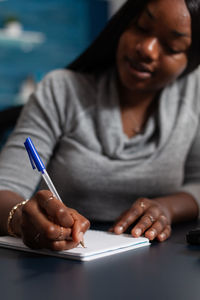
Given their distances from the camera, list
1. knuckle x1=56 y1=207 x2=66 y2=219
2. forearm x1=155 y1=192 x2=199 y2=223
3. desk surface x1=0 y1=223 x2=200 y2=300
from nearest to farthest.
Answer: desk surface x1=0 y1=223 x2=200 y2=300
knuckle x1=56 y1=207 x2=66 y2=219
forearm x1=155 y1=192 x2=199 y2=223

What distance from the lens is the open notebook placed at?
0.68 metres

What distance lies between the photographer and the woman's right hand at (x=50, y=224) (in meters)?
0.66

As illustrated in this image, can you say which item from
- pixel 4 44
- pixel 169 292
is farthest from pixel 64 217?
pixel 4 44

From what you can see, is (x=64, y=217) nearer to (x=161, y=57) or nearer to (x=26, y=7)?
(x=161, y=57)

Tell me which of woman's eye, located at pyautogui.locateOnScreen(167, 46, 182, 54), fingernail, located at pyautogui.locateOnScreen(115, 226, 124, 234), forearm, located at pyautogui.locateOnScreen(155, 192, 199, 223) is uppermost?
woman's eye, located at pyautogui.locateOnScreen(167, 46, 182, 54)

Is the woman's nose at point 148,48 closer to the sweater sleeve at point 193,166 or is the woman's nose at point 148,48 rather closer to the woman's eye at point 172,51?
A: the woman's eye at point 172,51

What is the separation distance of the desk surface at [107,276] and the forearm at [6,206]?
0.08 meters

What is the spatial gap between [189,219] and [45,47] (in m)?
3.00

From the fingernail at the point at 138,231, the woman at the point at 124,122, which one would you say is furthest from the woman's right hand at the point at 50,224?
the woman at the point at 124,122

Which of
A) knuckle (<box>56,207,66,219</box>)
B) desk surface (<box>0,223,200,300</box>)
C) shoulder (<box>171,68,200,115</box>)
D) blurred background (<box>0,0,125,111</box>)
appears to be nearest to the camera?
desk surface (<box>0,223,200,300</box>)

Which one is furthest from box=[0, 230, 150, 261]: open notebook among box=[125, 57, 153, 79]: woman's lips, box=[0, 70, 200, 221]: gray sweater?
box=[125, 57, 153, 79]: woman's lips

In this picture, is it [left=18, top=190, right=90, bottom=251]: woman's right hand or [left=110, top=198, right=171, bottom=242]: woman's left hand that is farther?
[left=110, top=198, right=171, bottom=242]: woman's left hand

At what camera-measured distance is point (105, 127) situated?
4.08ft

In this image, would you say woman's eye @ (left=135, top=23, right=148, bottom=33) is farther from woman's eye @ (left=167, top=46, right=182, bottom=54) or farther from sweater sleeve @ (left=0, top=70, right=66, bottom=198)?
sweater sleeve @ (left=0, top=70, right=66, bottom=198)
